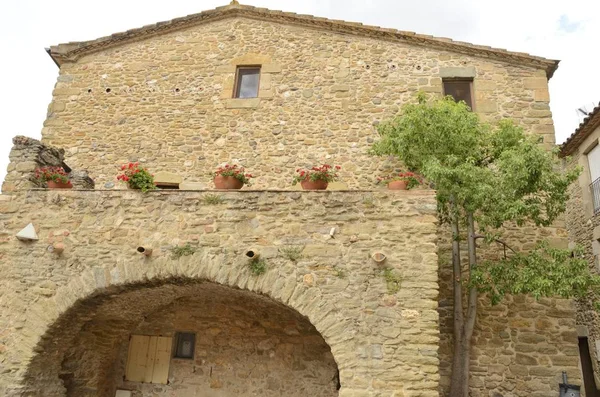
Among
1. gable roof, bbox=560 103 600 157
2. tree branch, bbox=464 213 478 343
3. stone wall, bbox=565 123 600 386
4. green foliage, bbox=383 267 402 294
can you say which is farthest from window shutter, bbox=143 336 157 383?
gable roof, bbox=560 103 600 157

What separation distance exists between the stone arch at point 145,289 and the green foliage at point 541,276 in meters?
2.75

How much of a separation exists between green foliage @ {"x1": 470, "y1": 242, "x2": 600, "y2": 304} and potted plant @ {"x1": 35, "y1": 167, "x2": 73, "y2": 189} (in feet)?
20.4

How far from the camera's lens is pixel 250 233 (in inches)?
222

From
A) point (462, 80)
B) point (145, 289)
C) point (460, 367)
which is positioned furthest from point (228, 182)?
point (462, 80)

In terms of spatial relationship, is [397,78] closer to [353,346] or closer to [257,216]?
[257,216]

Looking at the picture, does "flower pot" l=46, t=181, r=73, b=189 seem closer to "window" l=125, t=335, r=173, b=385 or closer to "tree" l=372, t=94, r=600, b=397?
"window" l=125, t=335, r=173, b=385

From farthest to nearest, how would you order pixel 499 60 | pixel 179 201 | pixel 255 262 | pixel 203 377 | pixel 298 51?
pixel 298 51 < pixel 499 60 < pixel 203 377 < pixel 179 201 < pixel 255 262

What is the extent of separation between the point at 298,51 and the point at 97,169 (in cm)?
484

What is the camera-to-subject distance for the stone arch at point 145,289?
5164mm

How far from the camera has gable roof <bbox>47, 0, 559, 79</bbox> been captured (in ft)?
28.8

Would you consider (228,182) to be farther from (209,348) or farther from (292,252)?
(209,348)

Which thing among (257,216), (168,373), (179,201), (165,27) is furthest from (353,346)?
(165,27)

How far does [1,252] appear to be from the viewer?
6164 millimetres

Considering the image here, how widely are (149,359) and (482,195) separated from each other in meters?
6.03
